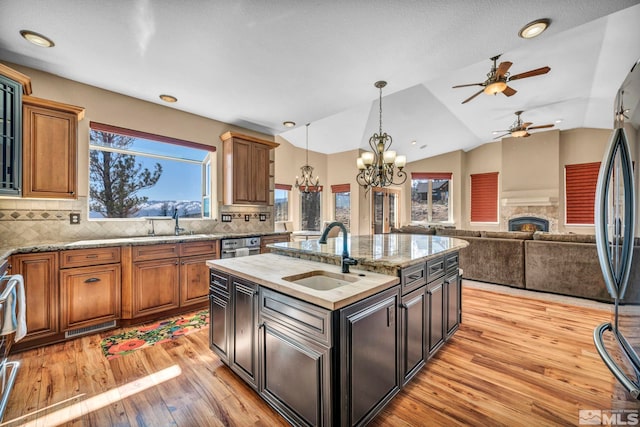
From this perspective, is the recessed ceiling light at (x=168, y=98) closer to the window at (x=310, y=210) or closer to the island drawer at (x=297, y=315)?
the island drawer at (x=297, y=315)

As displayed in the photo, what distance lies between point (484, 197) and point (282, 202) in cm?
622

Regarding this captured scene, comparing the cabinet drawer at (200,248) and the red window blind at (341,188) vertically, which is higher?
the red window blind at (341,188)

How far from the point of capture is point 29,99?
8.04ft

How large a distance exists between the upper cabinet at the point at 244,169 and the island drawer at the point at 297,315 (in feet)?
9.02

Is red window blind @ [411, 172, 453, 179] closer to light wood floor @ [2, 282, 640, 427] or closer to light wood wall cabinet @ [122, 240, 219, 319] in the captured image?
light wood floor @ [2, 282, 640, 427]

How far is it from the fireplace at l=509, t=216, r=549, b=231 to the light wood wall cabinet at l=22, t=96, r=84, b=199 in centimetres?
926

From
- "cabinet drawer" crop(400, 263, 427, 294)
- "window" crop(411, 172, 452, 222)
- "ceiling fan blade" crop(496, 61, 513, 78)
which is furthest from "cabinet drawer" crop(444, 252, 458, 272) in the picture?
"window" crop(411, 172, 452, 222)

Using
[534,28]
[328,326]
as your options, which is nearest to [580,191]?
[534,28]

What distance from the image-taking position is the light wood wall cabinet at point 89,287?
8.20ft

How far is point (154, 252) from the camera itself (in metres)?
2.97

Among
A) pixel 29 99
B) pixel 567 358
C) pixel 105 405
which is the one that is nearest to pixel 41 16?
pixel 29 99

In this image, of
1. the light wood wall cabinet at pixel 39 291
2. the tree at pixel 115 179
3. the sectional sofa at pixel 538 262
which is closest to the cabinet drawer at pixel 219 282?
the light wood wall cabinet at pixel 39 291

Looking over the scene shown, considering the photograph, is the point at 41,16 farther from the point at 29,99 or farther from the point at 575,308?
the point at 575,308

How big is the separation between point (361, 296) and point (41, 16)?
121 inches
